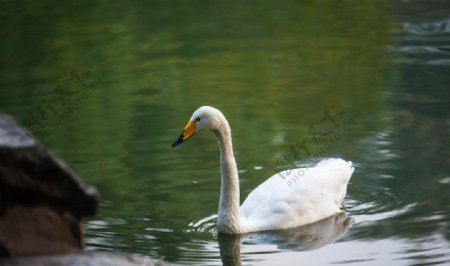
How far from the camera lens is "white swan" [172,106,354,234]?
8.80m

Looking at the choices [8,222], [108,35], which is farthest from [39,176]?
[108,35]

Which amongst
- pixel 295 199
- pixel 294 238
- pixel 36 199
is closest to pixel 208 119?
pixel 295 199

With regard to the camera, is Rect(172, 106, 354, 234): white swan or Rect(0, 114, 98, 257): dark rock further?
Rect(172, 106, 354, 234): white swan

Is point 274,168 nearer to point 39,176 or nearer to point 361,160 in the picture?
point 361,160

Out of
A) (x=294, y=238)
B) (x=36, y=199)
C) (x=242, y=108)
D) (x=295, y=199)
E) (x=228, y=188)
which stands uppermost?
(x=36, y=199)

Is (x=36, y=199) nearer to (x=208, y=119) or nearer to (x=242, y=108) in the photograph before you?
(x=208, y=119)

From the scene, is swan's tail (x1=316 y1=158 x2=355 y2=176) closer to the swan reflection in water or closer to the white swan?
the white swan

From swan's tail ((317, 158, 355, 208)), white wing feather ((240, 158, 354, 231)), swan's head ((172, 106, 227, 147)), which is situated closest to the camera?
swan's head ((172, 106, 227, 147))

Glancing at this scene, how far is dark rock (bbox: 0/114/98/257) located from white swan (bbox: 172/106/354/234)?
3327 millimetres

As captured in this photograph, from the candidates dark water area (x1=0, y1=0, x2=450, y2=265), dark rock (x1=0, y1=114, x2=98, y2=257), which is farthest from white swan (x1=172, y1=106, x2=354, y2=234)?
dark rock (x1=0, y1=114, x2=98, y2=257)

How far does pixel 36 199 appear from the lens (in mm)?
5383

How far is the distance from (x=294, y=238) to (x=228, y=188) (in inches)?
25.7

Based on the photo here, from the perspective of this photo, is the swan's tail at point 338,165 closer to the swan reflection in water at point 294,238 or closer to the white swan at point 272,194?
the white swan at point 272,194

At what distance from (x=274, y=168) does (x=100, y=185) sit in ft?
5.38
